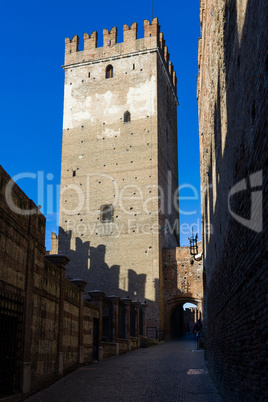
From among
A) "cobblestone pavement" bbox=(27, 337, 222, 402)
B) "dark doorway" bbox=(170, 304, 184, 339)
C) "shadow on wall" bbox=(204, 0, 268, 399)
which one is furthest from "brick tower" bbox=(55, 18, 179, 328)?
"shadow on wall" bbox=(204, 0, 268, 399)

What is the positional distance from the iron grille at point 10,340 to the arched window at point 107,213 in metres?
20.3

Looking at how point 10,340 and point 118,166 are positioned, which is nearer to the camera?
point 10,340

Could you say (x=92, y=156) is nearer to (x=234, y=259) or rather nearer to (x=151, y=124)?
(x=151, y=124)

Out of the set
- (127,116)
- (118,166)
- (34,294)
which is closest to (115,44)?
(127,116)

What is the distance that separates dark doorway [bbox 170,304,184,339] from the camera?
96.6 ft

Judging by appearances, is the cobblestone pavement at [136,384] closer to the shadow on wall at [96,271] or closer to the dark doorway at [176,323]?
the shadow on wall at [96,271]

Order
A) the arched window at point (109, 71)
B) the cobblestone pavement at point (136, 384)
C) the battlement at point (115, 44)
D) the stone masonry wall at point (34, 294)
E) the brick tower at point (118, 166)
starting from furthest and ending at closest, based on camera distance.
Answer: the arched window at point (109, 71)
the battlement at point (115, 44)
the brick tower at point (118, 166)
the cobblestone pavement at point (136, 384)
the stone masonry wall at point (34, 294)

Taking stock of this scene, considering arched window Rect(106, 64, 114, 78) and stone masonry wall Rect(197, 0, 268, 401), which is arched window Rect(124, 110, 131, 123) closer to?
arched window Rect(106, 64, 114, 78)

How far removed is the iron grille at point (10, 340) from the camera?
284 inches

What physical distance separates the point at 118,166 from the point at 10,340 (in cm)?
2208

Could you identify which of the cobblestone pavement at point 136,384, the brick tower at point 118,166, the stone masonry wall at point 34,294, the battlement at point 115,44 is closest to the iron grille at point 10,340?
the stone masonry wall at point 34,294

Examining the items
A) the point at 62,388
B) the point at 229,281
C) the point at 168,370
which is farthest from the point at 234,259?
the point at 168,370

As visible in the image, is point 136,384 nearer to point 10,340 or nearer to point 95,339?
point 10,340

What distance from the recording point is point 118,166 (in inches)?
1147
